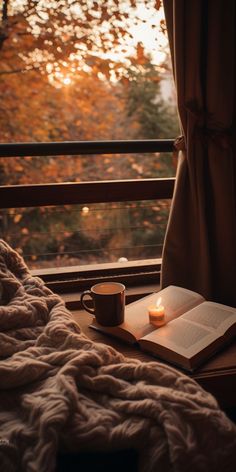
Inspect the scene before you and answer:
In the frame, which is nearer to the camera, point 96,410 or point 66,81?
point 96,410

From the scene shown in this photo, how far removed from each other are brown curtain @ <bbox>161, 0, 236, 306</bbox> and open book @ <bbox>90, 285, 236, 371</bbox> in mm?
239

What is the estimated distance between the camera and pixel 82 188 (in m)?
1.46

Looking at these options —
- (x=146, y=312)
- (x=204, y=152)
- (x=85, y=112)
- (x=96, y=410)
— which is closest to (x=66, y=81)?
(x=85, y=112)

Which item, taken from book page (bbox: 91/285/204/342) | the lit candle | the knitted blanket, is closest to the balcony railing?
book page (bbox: 91/285/204/342)

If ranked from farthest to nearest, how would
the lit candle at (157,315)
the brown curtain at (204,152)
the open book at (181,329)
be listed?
the brown curtain at (204,152), the lit candle at (157,315), the open book at (181,329)

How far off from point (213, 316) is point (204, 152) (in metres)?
0.58

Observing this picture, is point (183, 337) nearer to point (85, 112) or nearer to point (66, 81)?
point (66, 81)

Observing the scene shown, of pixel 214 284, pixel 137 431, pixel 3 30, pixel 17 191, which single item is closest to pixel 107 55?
pixel 3 30

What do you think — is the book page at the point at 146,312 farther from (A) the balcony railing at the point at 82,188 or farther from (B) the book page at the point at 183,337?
(A) the balcony railing at the point at 82,188

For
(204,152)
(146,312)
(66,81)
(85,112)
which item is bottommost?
(146,312)

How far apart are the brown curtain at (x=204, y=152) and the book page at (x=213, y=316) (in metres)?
0.26

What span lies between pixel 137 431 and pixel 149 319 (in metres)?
0.44

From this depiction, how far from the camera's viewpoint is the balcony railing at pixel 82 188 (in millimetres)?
1388

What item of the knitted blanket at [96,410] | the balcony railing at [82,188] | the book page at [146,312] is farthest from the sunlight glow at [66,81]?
the knitted blanket at [96,410]
